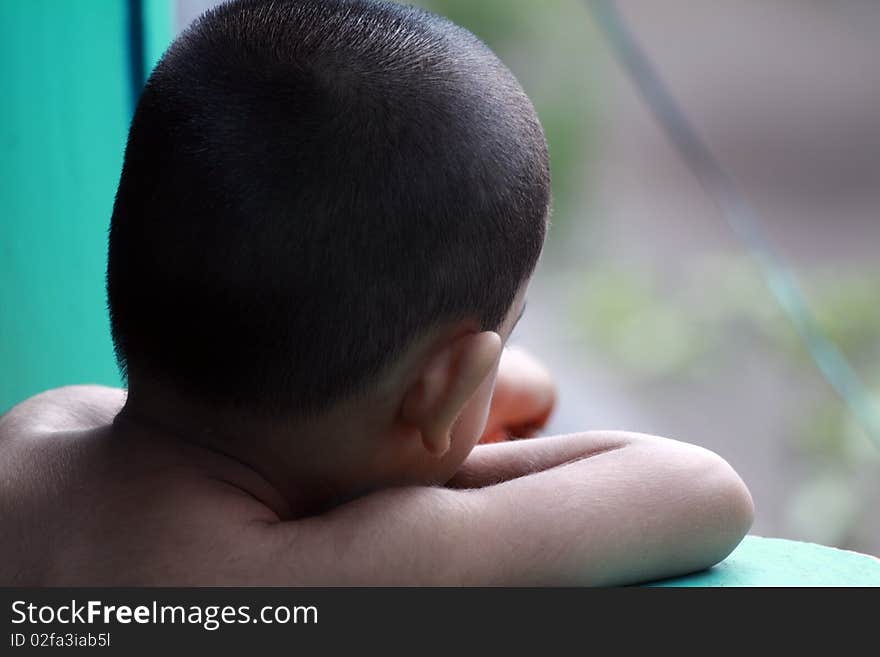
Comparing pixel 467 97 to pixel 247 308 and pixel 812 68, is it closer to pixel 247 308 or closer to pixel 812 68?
pixel 247 308

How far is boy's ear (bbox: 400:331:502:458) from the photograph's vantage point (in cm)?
60

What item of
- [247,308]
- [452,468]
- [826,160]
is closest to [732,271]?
[826,160]

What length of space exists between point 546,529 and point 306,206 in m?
0.22

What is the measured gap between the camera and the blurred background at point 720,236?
5.26 feet

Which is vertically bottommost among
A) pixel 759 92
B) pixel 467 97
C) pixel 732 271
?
pixel 732 271

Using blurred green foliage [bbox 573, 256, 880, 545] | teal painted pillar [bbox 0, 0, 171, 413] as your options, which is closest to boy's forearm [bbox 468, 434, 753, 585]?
teal painted pillar [bbox 0, 0, 171, 413]

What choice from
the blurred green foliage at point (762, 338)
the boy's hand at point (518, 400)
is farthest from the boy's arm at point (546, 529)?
the blurred green foliage at point (762, 338)

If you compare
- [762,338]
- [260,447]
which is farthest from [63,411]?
[762,338]

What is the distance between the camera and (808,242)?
1.80 m

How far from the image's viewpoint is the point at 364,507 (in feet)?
1.99

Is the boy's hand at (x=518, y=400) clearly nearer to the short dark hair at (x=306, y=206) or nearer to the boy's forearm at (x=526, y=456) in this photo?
the boy's forearm at (x=526, y=456)

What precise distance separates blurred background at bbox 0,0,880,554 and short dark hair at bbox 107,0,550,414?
3.41 feet

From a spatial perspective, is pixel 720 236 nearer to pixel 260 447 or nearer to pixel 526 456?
pixel 526 456

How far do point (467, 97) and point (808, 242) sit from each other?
1.33 meters
